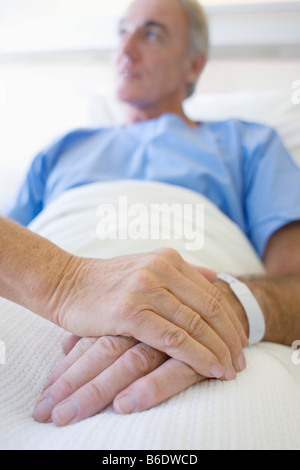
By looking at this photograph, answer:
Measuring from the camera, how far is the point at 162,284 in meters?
0.57

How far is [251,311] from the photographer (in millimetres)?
708

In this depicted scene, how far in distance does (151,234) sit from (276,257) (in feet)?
1.12

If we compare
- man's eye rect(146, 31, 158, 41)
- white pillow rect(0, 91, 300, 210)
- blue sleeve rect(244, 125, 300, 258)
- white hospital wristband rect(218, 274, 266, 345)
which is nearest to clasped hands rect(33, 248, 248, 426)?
white hospital wristband rect(218, 274, 266, 345)

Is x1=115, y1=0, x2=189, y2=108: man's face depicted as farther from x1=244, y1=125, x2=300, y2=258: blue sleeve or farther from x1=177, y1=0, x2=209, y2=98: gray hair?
x1=244, y1=125, x2=300, y2=258: blue sleeve

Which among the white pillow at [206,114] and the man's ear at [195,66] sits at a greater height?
the man's ear at [195,66]

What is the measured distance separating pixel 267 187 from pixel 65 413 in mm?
773

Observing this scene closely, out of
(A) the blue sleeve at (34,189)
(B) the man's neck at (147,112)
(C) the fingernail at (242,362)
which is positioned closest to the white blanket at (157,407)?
(C) the fingernail at (242,362)

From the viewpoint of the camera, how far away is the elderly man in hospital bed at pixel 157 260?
1.79 feet

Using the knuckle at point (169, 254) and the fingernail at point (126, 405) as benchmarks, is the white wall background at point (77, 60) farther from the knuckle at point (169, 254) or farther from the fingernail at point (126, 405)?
the fingernail at point (126, 405)

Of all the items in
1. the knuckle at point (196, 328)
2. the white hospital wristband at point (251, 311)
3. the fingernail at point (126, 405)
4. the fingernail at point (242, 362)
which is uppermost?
the knuckle at point (196, 328)

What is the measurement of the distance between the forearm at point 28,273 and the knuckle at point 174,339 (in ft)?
0.48

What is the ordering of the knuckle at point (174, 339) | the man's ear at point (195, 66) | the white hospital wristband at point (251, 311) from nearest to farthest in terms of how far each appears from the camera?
the knuckle at point (174, 339) < the white hospital wristband at point (251, 311) < the man's ear at point (195, 66)

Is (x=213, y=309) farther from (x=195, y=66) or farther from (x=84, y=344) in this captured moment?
(x=195, y=66)

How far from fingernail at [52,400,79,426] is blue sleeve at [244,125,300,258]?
0.66m
